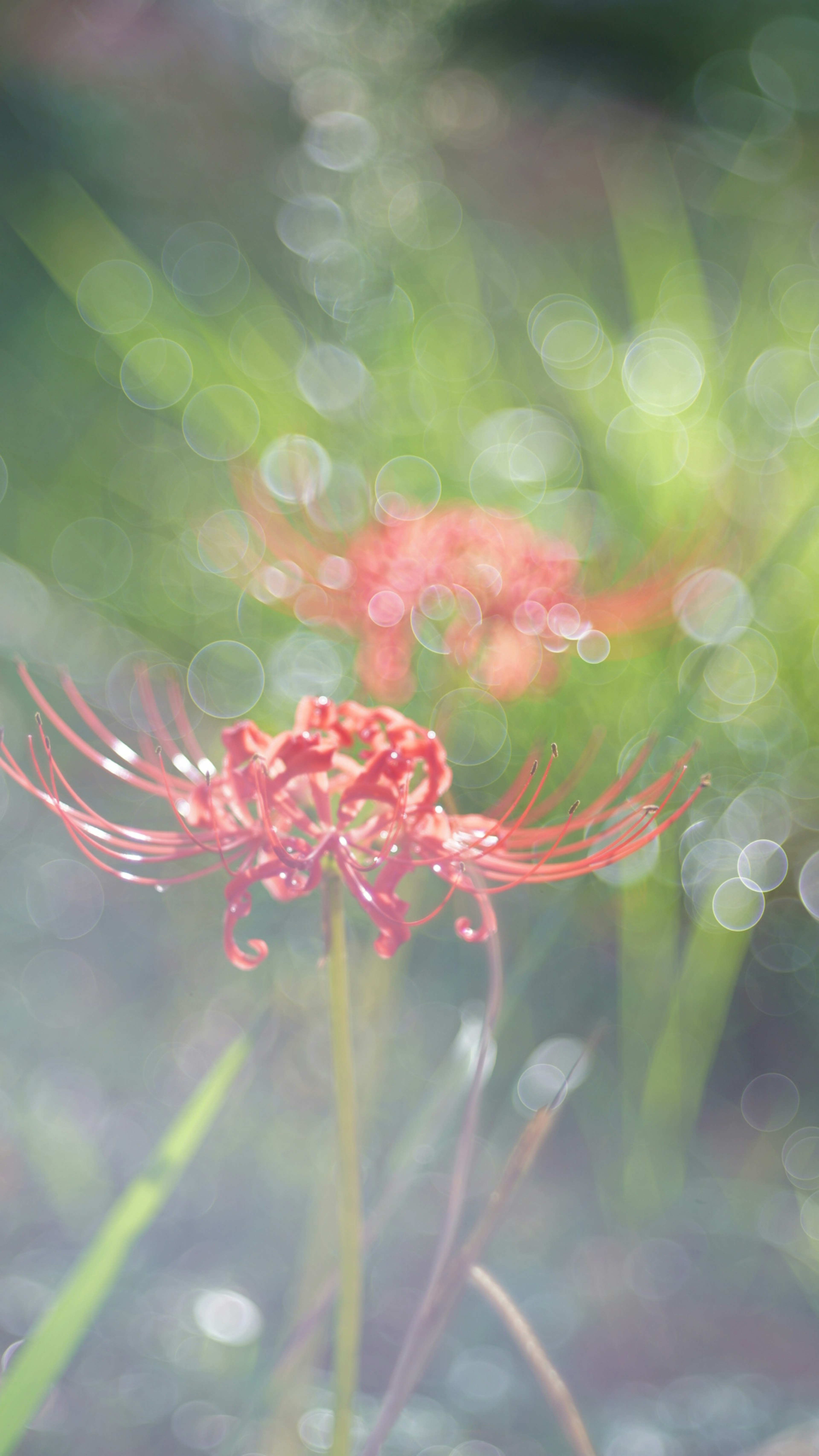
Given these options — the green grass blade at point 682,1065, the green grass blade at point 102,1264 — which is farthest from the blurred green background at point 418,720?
the green grass blade at point 102,1264

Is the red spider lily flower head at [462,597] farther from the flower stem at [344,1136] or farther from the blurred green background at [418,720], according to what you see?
the flower stem at [344,1136]

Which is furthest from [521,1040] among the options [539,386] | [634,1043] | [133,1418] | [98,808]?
[539,386]

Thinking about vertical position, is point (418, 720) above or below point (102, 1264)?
above

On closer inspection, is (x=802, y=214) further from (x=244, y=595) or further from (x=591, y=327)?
(x=244, y=595)

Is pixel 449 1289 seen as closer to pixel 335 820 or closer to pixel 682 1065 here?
pixel 335 820

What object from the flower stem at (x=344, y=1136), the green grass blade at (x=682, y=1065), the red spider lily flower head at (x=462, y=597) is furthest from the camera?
the green grass blade at (x=682, y=1065)

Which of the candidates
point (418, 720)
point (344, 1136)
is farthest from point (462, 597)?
point (344, 1136)
